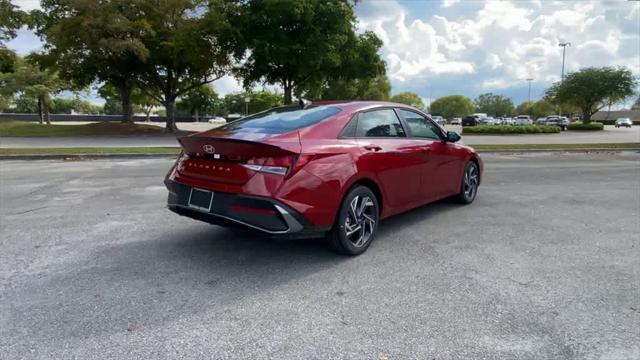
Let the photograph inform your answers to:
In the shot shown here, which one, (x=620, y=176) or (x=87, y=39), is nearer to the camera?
(x=620, y=176)

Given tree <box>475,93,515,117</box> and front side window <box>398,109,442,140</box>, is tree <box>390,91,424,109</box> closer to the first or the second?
tree <box>475,93,515,117</box>

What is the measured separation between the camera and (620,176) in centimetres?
1052

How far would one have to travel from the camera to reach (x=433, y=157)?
5.53m

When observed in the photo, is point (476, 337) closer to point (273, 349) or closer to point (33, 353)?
point (273, 349)

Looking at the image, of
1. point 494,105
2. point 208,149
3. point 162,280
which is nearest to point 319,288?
point 162,280

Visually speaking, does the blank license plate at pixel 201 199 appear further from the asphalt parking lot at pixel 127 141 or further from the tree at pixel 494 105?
the tree at pixel 494 105


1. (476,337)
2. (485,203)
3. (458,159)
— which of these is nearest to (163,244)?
(476,337)

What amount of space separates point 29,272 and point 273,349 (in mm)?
2525

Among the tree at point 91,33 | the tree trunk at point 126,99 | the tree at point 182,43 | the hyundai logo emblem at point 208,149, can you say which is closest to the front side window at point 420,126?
the hyundai logo emblem at point 208,149

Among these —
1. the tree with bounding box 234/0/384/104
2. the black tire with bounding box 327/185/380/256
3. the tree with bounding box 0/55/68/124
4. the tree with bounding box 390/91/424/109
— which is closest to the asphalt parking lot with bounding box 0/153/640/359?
the black tire with bounding box 327/185/380/256

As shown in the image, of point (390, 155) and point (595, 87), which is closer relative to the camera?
point (390, 155)

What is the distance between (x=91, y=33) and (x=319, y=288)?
84.7 ft

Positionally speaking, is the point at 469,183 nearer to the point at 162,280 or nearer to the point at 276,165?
the point at 276,165

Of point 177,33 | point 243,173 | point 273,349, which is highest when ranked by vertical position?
point 177,33
